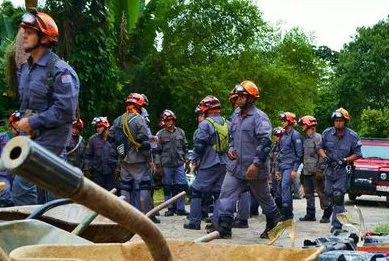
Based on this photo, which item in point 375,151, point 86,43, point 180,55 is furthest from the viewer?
point 180,55

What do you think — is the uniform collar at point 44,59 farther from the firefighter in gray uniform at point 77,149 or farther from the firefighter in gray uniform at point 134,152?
the firefighter in gray uniform at point 77,149

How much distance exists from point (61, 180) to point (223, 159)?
10497 millimetres

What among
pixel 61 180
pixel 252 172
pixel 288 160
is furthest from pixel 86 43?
pixel 61 180

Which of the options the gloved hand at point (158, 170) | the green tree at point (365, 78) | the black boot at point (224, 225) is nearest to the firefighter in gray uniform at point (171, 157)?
the gloved hand at point (158, 170)

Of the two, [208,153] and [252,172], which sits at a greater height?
[208,153]

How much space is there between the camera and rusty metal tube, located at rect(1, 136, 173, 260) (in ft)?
5.08

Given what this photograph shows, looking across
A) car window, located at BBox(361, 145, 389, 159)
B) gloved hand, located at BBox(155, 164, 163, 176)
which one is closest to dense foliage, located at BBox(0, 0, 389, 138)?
gloved hand, located at BBox(155, 164, 163, 176)

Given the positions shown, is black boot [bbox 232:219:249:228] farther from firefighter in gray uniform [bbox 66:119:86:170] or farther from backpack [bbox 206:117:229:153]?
firefighter in gray uniform [bbox 66:119:86:170]

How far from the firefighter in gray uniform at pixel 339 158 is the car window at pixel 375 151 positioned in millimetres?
8544

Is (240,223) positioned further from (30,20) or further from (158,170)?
(30,20)

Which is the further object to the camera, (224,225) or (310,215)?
(310,215)

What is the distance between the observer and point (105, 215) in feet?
5.99

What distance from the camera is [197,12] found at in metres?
36.8

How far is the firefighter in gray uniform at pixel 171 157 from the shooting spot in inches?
590
